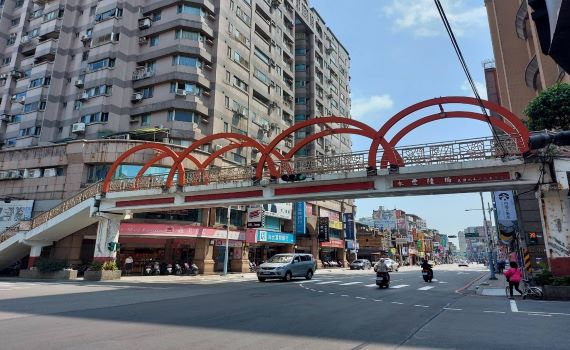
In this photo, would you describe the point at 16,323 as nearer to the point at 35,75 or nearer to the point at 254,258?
the point at 254,258

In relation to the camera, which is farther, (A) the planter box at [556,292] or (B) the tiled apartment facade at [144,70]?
(B) the tiled apartment facade at [144,70]

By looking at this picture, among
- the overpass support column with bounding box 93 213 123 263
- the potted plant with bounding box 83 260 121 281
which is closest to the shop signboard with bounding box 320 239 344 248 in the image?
the overpass support column with bounding box 93 213 123 263

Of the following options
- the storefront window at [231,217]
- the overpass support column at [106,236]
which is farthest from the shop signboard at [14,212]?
the storefront window at [231,217]

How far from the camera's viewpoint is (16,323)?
8.27 metres

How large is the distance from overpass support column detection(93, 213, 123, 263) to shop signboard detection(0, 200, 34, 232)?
11951 mm

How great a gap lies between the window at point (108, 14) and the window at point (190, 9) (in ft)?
25.1

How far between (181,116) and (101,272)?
17.6 m

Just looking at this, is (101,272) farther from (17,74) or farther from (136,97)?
(17,74)

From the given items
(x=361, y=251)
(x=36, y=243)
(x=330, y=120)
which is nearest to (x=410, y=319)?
(x=330, y=120)

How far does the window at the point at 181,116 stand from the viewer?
36281mm

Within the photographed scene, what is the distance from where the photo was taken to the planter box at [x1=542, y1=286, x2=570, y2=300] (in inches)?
536

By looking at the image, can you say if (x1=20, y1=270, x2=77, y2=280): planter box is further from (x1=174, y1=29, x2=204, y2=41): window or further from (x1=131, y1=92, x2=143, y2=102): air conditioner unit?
(x1=174, y1=29, x2=204, y2=41): window

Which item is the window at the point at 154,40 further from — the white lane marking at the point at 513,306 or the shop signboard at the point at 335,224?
the white lane marking at the point at 513,306

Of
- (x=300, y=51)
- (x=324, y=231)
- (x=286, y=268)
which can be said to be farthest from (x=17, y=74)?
(x=286, y=268)
